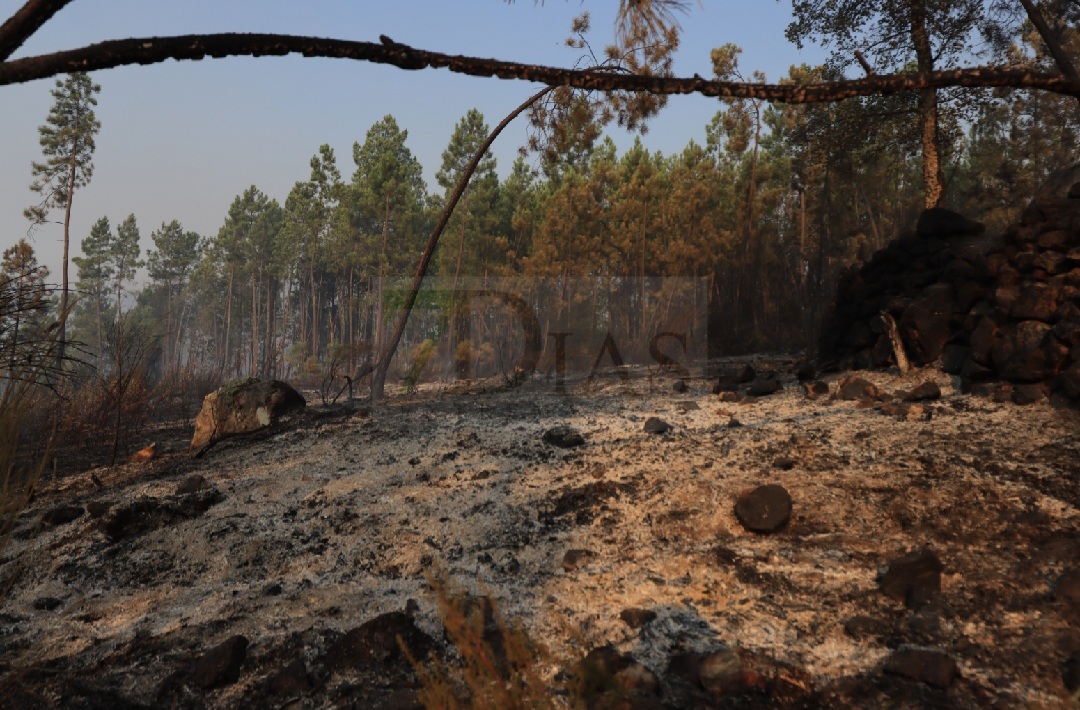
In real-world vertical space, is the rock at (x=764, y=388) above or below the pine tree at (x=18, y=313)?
below

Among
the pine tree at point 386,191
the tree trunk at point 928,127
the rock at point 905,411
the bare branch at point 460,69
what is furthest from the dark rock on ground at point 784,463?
the pine tree at point 386,191

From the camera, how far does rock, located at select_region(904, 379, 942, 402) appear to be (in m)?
5.42

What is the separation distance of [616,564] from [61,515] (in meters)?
4.43

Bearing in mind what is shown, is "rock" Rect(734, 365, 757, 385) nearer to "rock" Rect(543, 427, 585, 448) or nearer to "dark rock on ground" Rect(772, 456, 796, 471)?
"rock" Rect(543, 427, 585, 448)

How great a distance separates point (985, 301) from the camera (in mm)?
5855

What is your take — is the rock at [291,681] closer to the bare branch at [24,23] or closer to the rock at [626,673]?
the rock at [626,673]

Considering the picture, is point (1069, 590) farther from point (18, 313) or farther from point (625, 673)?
point (18, 313)

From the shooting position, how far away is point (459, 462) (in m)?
5.77

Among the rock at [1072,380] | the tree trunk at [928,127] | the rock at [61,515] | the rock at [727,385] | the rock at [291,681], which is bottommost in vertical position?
the rock at [61,515]

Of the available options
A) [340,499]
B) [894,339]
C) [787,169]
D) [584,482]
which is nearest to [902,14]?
[894,339]

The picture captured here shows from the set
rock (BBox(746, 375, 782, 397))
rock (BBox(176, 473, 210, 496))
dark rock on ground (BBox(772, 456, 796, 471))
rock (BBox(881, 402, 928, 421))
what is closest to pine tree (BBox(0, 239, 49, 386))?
rock (BBox(176, 473, 210, 496))

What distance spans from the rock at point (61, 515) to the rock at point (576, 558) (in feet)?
13.4

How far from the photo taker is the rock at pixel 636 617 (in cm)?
292

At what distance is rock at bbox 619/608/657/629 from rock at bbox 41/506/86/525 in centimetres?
463
